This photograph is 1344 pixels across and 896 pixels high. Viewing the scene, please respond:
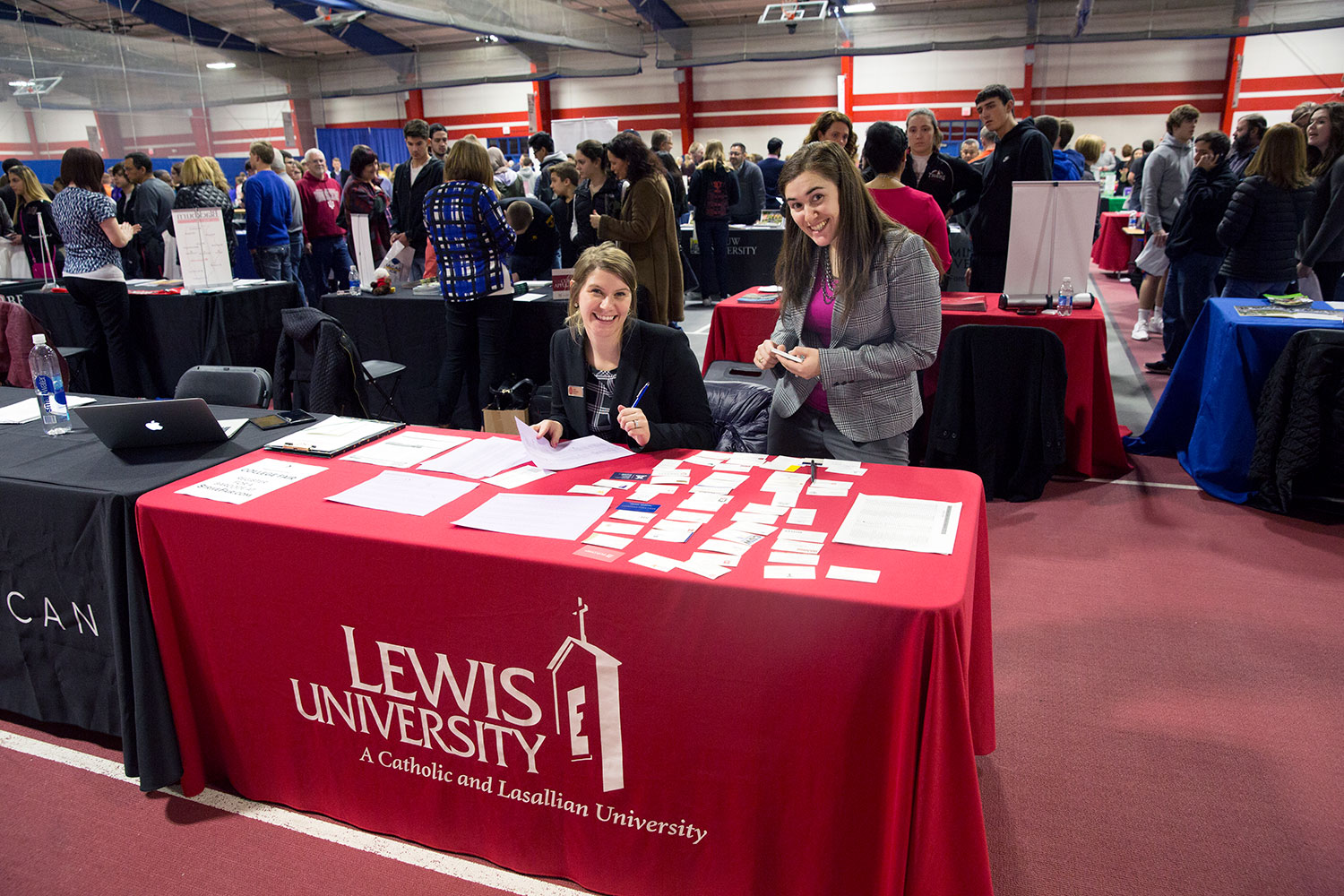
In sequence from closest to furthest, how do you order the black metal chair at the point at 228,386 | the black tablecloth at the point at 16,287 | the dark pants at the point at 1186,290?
1. the black metal chair at the point at 228,386
2. the dark pants at the point at 1186,290
3. the black tablecloth at the point at 16,287

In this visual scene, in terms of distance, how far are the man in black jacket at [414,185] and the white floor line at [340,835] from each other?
12.8ft

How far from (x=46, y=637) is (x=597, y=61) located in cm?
1574

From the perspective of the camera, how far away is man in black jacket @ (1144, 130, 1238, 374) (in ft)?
15.6

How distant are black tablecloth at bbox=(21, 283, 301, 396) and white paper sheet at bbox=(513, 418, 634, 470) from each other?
142 inches

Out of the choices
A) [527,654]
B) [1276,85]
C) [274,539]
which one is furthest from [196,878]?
[1276,85]

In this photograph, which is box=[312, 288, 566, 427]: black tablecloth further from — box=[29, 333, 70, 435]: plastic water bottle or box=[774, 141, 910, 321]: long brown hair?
box=[774, 141, 910, 321]: long brown hair

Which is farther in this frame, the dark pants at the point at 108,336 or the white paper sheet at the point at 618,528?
Answer: the dark pants at the point at 108,336

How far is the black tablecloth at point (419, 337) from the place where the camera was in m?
4.54

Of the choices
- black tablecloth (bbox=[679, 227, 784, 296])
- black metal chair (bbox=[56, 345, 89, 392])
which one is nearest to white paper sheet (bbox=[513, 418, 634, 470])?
A: black metal chair (bbox=[56, 345, 89, 392])

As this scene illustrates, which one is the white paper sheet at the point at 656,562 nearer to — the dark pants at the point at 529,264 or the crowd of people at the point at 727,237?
the crowd of people at the point at 727,237

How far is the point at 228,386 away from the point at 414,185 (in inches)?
119

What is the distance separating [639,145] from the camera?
189 inches

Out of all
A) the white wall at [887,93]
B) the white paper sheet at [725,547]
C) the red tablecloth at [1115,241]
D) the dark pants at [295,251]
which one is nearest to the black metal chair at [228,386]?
the white paper sheet at [725,547]

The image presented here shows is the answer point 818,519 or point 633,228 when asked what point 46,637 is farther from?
point 633,228
